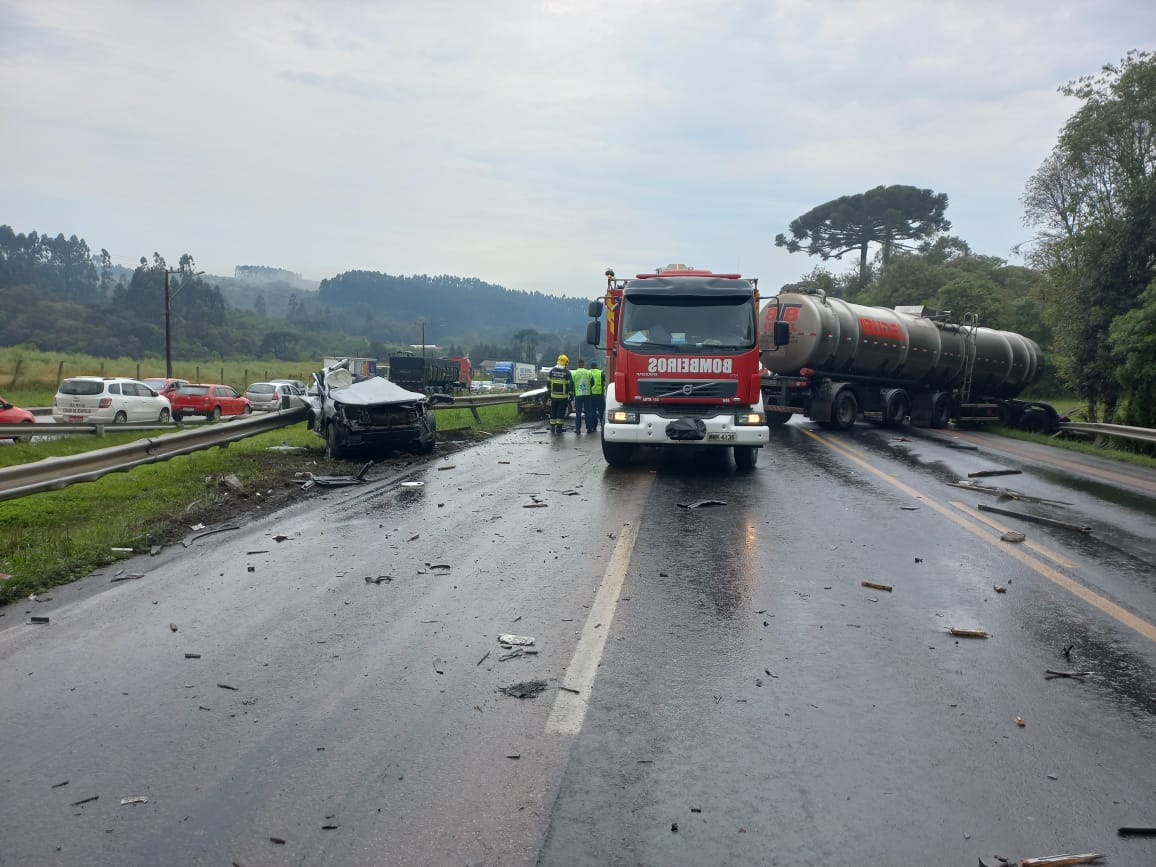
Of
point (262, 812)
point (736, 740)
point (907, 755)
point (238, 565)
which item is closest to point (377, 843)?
point (262, 812)

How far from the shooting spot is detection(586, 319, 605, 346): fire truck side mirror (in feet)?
44.7

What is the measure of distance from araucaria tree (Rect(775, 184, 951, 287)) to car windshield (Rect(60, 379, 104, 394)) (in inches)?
2273

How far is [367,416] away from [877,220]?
6415 centimetres

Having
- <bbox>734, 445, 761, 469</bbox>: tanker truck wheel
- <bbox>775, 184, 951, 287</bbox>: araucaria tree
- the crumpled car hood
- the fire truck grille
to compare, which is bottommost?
<bbox>734, 445, 761, 469</bbox>: tanker truck wheel

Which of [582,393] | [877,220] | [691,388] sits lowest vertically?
[582,393]

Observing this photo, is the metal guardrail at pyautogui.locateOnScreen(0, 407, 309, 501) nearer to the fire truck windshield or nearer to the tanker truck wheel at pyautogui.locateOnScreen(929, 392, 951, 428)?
the fire truck windshield

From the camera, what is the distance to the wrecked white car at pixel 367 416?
13.4 meters

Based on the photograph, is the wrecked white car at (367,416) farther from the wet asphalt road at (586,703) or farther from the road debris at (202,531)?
the wet asphalt road at (586,703)

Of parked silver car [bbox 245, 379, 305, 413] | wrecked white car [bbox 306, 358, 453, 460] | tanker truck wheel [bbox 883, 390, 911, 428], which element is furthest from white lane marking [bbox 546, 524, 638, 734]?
parked silver car [bbox 245, 379, 305, 413]

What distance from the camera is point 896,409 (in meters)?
24.6

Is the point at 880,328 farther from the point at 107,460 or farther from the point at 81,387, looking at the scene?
the point at 81,387

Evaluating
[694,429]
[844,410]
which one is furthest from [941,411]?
[694,429]

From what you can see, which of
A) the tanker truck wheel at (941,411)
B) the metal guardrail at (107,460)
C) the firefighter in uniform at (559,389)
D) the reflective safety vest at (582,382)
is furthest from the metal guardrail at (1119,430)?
the metal guardrail at (107,460)

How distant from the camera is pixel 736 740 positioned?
12.2 ft
